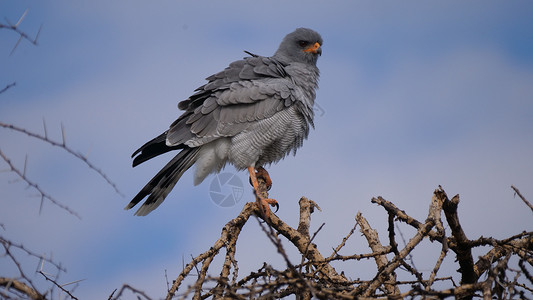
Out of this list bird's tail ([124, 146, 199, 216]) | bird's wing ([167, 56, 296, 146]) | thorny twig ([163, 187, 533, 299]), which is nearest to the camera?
thorny twig ([163, 187, 533, 299])

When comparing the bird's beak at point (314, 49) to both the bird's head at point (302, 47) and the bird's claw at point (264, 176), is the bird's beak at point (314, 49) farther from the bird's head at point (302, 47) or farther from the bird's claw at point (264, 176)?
the bird's claw at point (264, 176)

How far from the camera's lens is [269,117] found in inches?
205

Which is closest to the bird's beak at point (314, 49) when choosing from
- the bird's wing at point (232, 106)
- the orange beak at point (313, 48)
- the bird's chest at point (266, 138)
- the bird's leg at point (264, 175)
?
the orange beak at point (313, 48)

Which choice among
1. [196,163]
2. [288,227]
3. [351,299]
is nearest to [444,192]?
[351,299]

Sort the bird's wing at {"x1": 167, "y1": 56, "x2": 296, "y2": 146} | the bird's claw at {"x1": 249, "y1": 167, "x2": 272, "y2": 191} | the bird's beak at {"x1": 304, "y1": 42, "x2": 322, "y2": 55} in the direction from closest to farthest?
1. the bird's wing at {"x1": 167, "y1": 56, "x2": 296, "y2": 146}
2. the bird's claw at {"x1": 249, "y1": 167, "x2": 272, "y2": 191}
3. the bird's beak at {"x1": 304, "y1": 42, "x2": 322, "y2": 55}

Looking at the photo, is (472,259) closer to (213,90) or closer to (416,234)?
(416,234)

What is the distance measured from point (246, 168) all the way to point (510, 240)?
9.53ft

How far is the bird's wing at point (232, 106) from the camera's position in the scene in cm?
517

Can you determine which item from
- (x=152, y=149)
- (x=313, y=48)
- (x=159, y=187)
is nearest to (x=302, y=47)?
(x=313, y=48)

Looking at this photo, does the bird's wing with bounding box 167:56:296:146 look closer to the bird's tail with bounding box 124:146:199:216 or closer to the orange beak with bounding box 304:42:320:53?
the bird's tail with bounding box 124:146:199:216

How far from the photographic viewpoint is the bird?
5156 mm

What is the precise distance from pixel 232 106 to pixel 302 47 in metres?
1.40

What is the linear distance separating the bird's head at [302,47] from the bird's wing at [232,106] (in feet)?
2.71

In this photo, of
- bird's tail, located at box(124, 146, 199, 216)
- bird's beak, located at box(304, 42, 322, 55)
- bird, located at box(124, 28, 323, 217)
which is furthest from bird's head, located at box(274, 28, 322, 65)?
bird's tail, located at box(124, 146, 199, 216)
